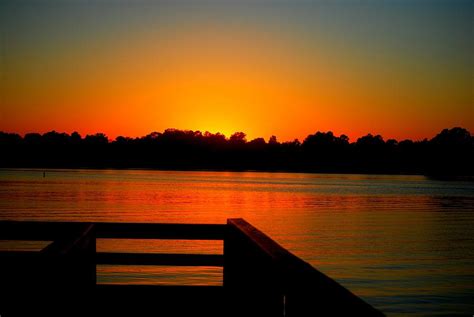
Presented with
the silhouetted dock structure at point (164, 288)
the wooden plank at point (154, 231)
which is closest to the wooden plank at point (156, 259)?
the silhouetted dock structure at point (164, 288)

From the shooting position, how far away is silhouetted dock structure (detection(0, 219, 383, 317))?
13.7 feet

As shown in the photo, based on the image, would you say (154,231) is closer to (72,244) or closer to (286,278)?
(72,244)

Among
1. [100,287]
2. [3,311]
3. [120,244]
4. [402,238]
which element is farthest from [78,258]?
[402,238]

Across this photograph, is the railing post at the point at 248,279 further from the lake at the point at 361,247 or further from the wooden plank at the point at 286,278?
the lake at the point at 361,247

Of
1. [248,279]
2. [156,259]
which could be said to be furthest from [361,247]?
[248,279]

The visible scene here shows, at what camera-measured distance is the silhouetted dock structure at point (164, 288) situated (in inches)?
164

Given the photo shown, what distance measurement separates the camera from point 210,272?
19.4 meters

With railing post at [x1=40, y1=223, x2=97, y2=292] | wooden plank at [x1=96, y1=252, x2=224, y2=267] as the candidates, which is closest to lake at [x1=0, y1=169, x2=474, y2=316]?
wooden plank at [x1=96, y1=252, x2=224, y2=267]

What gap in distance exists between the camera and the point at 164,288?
326 inches

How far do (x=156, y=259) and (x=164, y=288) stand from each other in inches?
20.2

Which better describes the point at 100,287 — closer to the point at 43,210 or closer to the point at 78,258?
the point at 78,258

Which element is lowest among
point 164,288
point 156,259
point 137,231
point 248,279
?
point 164,288

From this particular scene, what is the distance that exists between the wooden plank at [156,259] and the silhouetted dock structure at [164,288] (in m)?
0.01

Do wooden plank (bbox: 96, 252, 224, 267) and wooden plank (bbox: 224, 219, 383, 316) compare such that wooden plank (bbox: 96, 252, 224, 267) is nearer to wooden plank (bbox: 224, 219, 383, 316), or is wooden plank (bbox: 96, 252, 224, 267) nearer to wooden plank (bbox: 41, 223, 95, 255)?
wooden plank (bbox: 224, 219, 383, 316)
